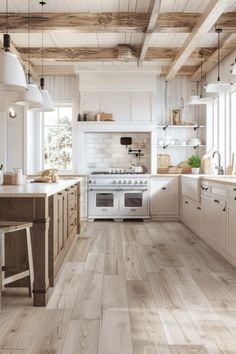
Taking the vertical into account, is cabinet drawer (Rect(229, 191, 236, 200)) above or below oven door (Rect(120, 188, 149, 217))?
above

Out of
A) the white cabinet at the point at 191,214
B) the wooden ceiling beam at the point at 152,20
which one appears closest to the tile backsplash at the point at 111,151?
the white cabinet at the point at 191,214

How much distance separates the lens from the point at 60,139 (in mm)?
8008

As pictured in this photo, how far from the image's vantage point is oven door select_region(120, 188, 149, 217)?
739cm

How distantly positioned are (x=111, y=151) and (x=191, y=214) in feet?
7.76

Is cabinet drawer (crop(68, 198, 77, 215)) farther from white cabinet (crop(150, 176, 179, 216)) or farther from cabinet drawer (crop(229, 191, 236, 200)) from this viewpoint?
white cabinet (crop(150, 176, 179, 216))

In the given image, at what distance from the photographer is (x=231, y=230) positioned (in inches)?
162

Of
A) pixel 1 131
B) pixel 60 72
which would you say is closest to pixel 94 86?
pixel 60 72

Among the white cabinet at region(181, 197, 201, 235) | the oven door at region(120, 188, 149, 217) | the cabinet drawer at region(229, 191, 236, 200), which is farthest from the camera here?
the oven door at region(120, 188, 149, 217)

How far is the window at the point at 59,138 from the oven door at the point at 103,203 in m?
0.99

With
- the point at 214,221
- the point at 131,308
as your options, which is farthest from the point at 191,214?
the point at 131,308

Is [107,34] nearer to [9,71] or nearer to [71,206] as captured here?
[71,206]

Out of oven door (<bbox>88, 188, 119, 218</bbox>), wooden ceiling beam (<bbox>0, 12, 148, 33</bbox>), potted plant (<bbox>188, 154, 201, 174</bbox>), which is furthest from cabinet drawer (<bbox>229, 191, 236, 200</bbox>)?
oven door (<bbox>88, 188, 119, 218</bbox>)

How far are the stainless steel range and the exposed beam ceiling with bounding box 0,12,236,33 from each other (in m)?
2.98

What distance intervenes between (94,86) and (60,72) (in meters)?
0.71
